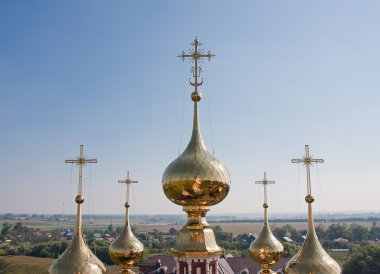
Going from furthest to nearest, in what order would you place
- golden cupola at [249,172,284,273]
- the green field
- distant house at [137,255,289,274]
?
1. the green field
2. distant house at [137,255,289,274]
3. golden cupola at [249,172,284,273]

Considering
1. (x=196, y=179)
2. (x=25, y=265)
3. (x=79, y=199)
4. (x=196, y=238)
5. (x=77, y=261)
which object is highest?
(x=196, y=179)

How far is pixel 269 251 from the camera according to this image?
17641 mm

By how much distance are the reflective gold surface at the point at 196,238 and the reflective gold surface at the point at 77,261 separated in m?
2.62

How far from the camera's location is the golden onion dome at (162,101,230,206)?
39.7 feet

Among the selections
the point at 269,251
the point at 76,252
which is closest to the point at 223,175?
the point at 76,252

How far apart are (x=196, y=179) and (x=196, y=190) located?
31 centimetres

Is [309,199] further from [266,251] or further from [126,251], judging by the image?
[126,251]

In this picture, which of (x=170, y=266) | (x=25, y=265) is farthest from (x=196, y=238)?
(x=25, y=265)

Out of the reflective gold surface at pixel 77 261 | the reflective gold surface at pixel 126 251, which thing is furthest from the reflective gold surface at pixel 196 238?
the reflective gold surface at pixel 126 251

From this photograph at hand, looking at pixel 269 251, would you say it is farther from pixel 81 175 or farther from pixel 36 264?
pixel 36 264

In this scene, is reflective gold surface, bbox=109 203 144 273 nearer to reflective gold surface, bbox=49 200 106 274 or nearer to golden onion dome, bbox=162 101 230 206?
reflective gold surface, bbox=49 200 106 274

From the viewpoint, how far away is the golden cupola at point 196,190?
1180 cm

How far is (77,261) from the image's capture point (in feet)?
41.1

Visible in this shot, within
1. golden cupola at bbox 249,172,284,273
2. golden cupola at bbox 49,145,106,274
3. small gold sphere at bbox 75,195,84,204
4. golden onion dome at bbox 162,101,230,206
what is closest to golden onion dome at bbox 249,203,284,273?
golden cupola at bbox 249,172,284,273
